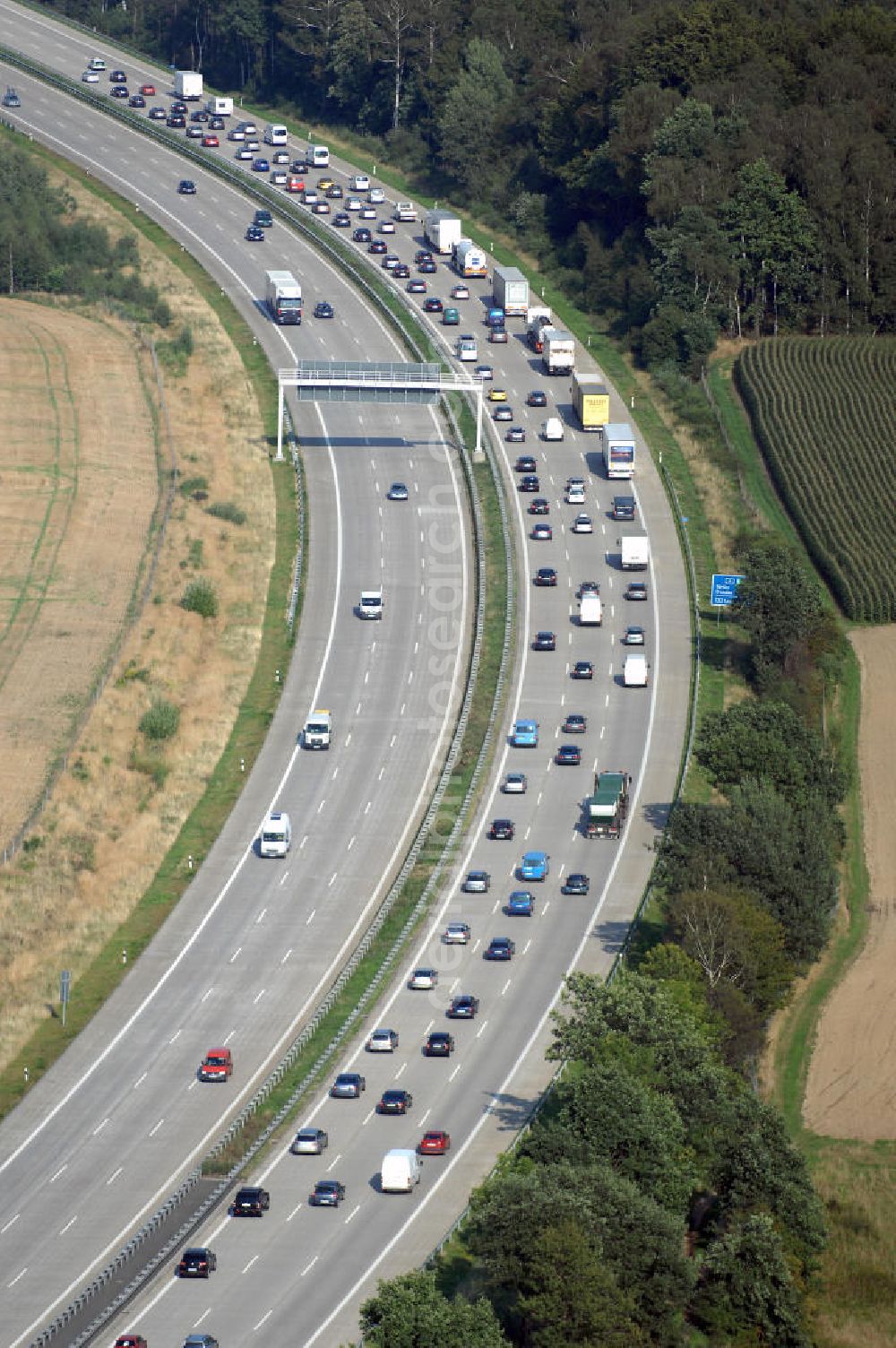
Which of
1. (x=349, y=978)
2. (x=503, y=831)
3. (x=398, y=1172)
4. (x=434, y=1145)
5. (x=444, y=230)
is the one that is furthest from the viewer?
(x=444, y=230)

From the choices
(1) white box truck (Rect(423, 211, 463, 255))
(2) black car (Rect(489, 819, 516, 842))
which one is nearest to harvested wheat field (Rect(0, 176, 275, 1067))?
(2) black car (Rect(489, 819, 516, 842))

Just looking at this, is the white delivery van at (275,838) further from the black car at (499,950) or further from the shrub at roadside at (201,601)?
the shrub at roadside at (201,601)

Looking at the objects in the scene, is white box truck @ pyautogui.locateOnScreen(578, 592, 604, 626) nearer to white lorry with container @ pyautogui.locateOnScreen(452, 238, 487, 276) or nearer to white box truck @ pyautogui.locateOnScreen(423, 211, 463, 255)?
white lorry with container @ pyautogui.locateOnScreen(452, 238, 487, 276)

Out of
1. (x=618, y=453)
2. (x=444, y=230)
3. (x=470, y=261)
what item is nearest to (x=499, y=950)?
(x=618, y=453)

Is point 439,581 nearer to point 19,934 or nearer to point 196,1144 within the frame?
point 19,934

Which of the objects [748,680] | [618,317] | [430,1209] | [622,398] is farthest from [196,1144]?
[618,317]

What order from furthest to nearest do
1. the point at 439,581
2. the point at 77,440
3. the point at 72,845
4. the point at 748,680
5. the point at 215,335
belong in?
the point at 215,335 < the point at 77,440 < the point at 439,581 < the point at 748,680 < the point at 72,845

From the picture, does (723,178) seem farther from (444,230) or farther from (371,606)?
(371,606)

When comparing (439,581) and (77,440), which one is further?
(77,440)
